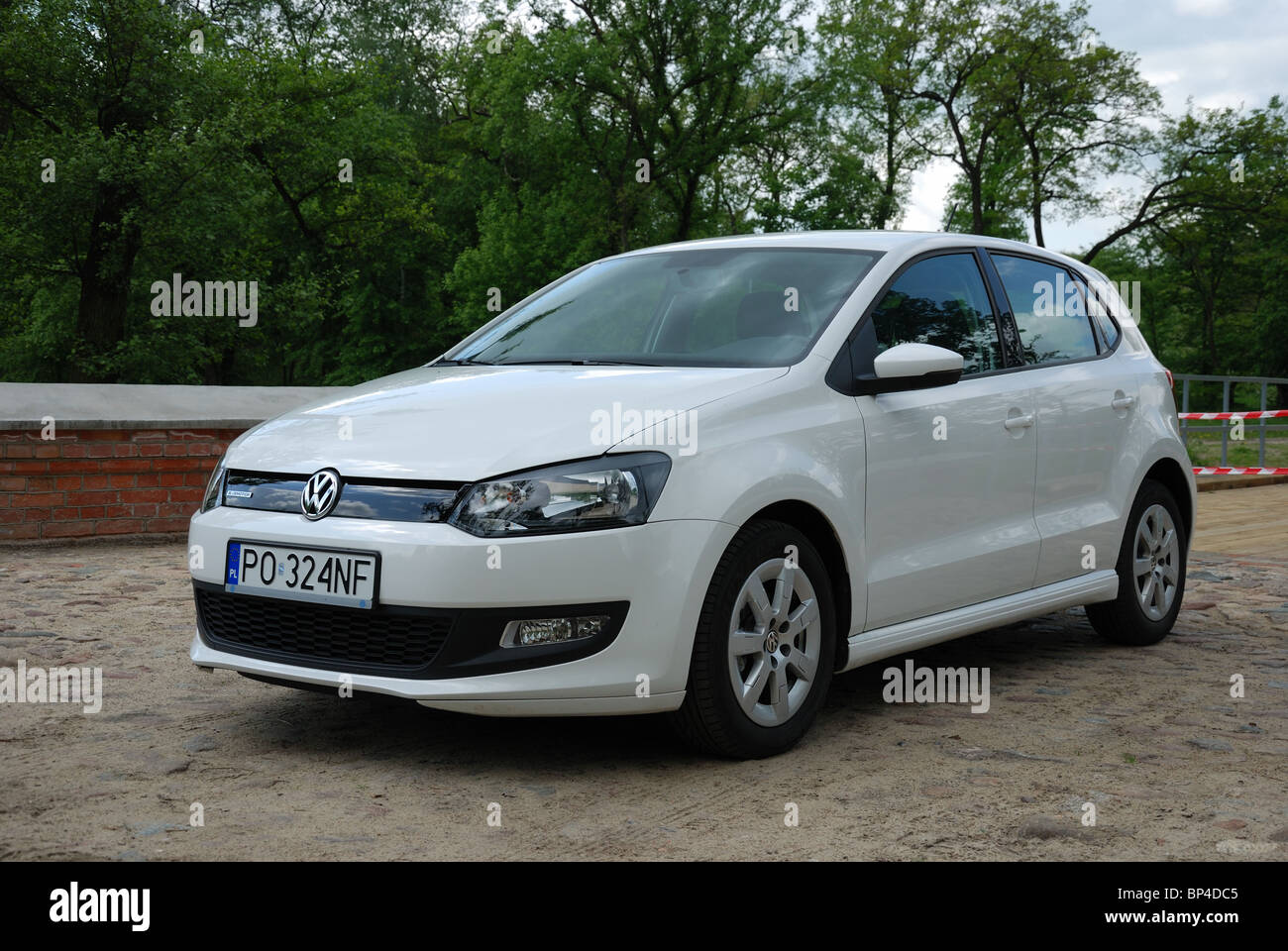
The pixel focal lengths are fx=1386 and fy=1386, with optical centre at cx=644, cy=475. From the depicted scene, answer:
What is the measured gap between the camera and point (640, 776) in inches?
158

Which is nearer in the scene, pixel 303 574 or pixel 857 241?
pixel 303 574

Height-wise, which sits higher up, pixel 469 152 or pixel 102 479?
pixel 469 152

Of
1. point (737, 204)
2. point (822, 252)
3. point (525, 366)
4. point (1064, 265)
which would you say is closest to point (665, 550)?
point (525, 366)

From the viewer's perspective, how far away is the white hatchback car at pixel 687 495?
376 centimetres

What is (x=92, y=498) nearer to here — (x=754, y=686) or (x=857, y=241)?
(x=857, y=241)

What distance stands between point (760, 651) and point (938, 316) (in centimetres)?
165

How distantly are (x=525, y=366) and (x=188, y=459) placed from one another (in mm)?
5507

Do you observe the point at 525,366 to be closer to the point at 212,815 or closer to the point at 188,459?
the point at 212,815

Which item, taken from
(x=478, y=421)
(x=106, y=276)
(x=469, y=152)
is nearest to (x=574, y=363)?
(x=478, y=421)

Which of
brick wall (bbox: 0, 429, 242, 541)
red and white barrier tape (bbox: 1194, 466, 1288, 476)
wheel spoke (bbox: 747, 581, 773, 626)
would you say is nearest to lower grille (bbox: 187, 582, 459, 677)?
wheel spoke (bbox: 747, 581, 773, 626)

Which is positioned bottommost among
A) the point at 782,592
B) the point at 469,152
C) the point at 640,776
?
the point at 640,776

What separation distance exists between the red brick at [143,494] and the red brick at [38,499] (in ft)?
1.34

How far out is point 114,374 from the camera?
27.9m

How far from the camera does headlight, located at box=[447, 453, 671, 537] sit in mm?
3715
